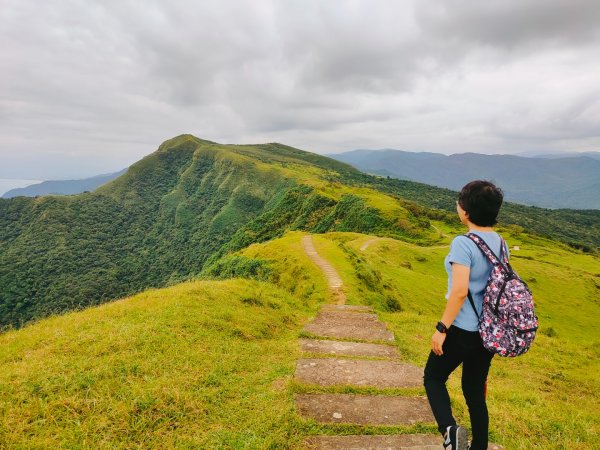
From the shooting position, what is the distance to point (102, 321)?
25.6ft

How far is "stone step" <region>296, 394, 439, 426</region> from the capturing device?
18.6 ft

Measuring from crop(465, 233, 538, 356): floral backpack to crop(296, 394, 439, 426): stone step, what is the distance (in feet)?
8.59

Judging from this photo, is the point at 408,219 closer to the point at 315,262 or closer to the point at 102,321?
the point at 315,262

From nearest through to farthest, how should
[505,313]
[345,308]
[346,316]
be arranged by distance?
1. [505,313]
2. [346,316]
3. [345,308]

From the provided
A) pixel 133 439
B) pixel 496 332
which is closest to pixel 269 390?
pixel 133 439

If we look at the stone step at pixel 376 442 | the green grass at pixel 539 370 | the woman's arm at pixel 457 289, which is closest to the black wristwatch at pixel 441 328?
the woman's arm at pixel 457 289

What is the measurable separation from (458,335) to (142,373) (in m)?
5.05

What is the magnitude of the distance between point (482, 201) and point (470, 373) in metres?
2.07

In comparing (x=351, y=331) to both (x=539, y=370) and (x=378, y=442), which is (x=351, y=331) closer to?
(x=378, y=442)

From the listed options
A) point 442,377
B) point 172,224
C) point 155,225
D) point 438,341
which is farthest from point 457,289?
point 155,225

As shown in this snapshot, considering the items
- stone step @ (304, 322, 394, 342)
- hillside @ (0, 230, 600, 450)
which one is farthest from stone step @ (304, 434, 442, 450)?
stone step @ (304, 322, 394, 342)

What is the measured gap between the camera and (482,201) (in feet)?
13.6

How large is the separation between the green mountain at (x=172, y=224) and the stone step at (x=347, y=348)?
1759 inches

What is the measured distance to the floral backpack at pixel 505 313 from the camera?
387cm
